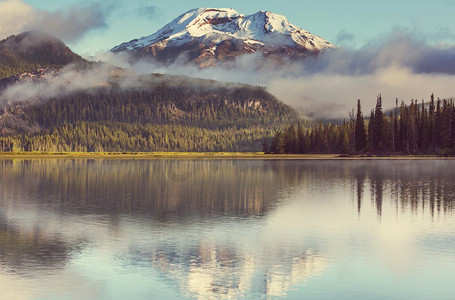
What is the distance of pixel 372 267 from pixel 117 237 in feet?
52.3

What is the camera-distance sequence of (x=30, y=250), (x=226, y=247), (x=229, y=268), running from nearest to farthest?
1. (x=229, y=268)
2. (x=30, y=250)
3. (x=226, y=247)

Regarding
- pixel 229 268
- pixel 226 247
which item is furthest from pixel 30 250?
pixel 229 268

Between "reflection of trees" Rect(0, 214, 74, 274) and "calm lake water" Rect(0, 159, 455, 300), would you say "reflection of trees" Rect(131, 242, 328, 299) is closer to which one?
"calm lake water" Rect(0, 159, 455, 300)

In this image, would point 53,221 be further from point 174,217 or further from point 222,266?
point 222,266

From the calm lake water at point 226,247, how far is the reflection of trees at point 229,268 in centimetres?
5

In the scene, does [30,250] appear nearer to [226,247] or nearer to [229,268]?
[226,247]

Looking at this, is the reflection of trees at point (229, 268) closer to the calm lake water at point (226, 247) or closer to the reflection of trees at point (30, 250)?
the calm lake water at point (226, 247)

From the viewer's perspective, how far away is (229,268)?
28453 millimetres

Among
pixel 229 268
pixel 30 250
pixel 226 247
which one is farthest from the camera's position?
pixel 226 247

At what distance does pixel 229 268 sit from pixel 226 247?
5.08m

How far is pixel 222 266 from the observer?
2884 centimetres

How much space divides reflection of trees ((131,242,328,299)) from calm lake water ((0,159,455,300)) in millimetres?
51

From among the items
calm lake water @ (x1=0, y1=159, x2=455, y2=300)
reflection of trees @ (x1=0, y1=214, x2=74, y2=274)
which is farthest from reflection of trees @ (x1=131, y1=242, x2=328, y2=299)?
reflection of trees @ (x1=0, y1=214, x2=74, y2=274)

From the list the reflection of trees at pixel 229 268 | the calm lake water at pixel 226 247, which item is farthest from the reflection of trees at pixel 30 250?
the reflection of trees at pixel 229 268
